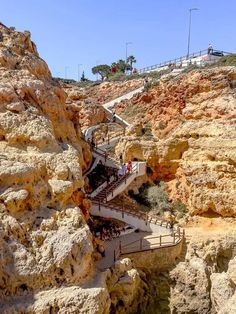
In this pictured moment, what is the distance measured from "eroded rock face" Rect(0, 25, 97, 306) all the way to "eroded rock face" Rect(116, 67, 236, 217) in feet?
34.9

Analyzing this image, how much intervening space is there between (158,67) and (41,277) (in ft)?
177

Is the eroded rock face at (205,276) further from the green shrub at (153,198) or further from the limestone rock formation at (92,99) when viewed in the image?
the limestone rock formation at (92,99)

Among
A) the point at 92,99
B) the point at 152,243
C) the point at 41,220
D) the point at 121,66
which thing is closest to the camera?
the point at 41,220

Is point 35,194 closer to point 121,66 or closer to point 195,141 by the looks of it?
point 195,141

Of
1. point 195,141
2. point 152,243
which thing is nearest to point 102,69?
point 195,141

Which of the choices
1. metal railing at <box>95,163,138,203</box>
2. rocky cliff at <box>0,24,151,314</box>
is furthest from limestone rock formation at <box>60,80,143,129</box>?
rocky cliff at <box>0,24,151,314</box>

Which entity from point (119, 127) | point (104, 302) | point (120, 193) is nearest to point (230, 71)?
point (119, 127)

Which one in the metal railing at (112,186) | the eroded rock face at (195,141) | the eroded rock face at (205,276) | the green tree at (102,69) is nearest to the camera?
the eroded rock face at (205,276)

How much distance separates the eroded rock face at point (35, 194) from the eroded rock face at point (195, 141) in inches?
419

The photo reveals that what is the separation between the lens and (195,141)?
96.9 ft

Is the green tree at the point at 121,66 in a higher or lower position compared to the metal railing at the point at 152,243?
higher

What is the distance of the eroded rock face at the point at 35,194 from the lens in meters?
15.0

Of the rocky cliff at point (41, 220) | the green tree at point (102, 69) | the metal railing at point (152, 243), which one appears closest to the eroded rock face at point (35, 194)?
the rocky cliff at point (41, 220)

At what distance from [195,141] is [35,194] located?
16.1 m
